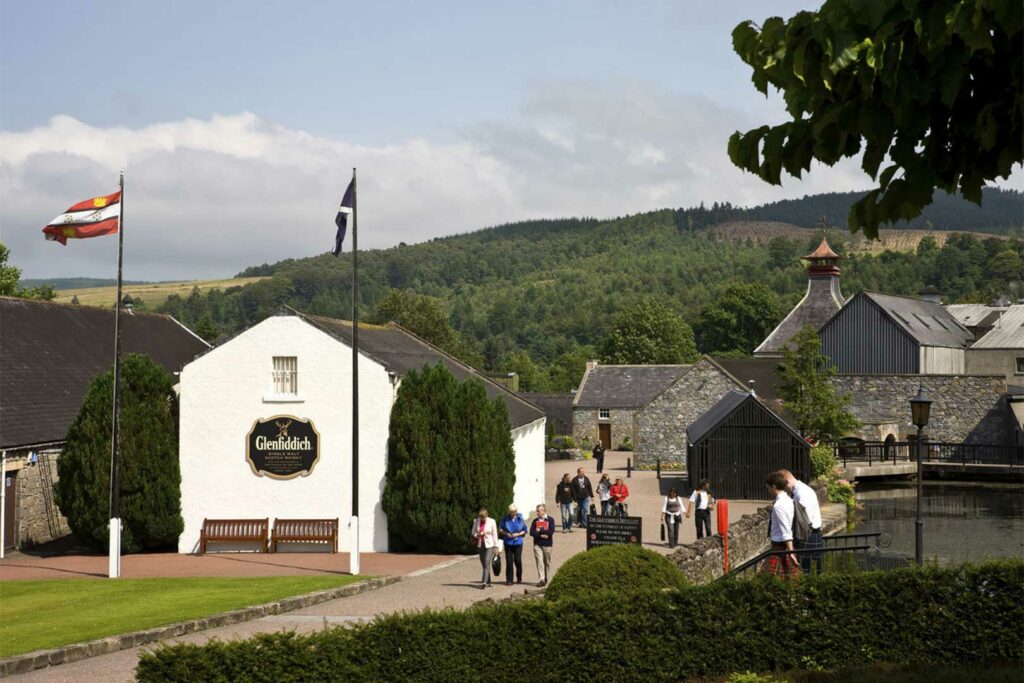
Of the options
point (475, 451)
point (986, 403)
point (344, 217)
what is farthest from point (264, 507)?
point (986, 403)

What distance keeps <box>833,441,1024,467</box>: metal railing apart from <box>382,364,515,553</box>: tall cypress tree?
28171 mm

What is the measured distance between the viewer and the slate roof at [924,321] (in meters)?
64.9

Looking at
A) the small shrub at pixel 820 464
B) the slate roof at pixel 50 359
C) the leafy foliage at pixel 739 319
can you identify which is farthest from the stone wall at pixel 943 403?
the leafy foliage at pixel 739 319

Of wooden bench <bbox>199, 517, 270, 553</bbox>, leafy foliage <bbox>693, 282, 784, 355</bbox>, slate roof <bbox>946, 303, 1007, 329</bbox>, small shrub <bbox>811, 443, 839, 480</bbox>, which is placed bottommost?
wooden bench <bbox>199, 517, 270, 553</bbox>

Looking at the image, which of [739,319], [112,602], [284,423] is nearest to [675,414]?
[284,423]

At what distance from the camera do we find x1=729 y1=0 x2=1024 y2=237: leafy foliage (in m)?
6.07

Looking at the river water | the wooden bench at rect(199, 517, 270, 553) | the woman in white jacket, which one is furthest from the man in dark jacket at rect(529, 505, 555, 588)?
the wooden bench at rect(199, 517, 270, 553)

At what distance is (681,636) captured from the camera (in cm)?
1309

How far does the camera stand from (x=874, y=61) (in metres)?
6.08

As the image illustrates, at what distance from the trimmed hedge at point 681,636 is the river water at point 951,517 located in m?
12.9

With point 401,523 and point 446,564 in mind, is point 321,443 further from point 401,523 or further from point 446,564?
point 446,564

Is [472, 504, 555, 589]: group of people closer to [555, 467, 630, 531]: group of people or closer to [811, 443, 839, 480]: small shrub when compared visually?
[555, 467, 630, 531]: group of people

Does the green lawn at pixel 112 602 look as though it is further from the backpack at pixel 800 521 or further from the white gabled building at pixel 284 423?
the backpack at pixel 800 521

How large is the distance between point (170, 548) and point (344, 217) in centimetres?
1079
